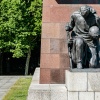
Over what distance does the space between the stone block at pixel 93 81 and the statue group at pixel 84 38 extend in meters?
0.57

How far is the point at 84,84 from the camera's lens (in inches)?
326

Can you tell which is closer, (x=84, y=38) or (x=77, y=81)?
(x=77, y=81)

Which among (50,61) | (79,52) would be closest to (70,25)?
(79,52)

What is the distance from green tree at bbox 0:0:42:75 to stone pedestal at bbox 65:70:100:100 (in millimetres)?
19224

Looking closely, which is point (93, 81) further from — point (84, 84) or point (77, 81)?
point (77, 81)

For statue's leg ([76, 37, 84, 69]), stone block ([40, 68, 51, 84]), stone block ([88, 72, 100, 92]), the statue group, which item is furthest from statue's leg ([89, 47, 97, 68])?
stone block ([40, 68, 51, 84])

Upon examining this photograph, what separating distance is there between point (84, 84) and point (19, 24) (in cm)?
1988

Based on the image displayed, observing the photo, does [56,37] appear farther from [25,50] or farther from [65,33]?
[25,50]

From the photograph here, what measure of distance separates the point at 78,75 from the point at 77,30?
5.34ft

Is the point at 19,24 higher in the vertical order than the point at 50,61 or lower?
higher

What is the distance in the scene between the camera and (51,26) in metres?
10.2

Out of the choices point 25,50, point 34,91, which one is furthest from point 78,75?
point 25,50

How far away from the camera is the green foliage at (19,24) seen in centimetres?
2749

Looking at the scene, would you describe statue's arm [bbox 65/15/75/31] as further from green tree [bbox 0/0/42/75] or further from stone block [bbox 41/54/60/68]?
green tree [bbox 0/0/42/75]
